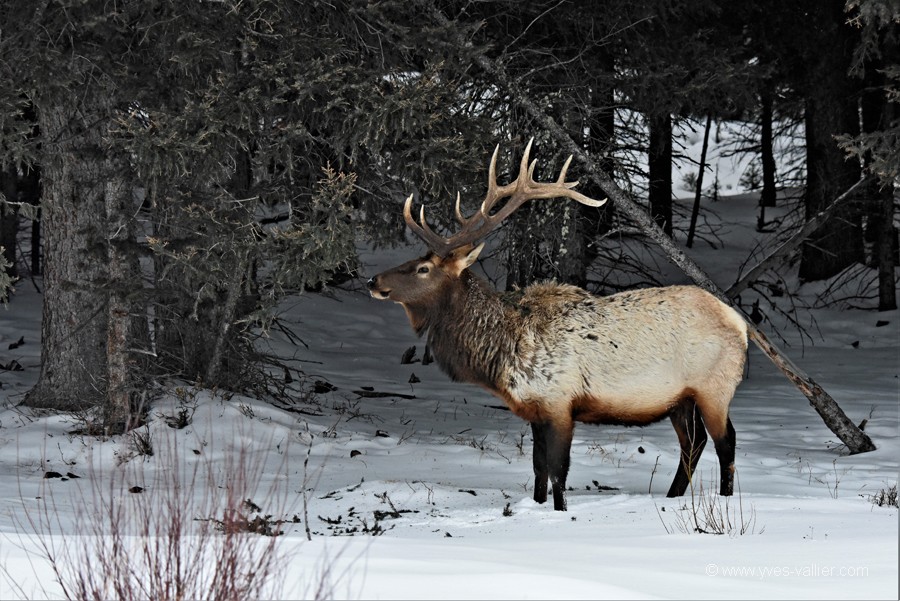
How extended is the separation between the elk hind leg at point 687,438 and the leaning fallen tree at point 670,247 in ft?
5.32

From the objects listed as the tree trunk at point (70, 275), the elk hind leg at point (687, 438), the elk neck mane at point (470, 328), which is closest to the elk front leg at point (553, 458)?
the elk neck mane at point (470, 328)

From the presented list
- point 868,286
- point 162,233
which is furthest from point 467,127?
point 868,286

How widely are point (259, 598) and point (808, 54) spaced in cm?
1415

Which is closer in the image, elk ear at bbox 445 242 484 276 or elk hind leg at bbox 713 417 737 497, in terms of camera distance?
elk hind leg at bbox 713 417 737 497

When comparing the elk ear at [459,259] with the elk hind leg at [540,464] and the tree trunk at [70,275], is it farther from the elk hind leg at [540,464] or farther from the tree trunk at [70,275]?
the tree trunk at [70,275]

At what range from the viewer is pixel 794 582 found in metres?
4.63

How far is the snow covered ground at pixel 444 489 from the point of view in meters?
4.55

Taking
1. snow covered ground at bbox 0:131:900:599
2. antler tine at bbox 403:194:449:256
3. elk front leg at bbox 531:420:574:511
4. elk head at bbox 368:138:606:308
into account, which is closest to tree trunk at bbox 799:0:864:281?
snow covered ground at bbox 0:131:900:599

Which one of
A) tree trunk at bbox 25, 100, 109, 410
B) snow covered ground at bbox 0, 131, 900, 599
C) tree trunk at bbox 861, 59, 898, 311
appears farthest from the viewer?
tree trunk at bbox 861, 59, 898, 311

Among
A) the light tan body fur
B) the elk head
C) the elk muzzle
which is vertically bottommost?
the light tan body fur

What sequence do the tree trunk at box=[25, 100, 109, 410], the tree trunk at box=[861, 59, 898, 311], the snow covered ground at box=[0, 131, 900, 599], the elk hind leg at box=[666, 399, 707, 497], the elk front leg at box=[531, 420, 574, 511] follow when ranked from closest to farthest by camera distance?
the snow covered ground at box=[0, 131, 900, 599] → the elk front leg at box=[531, 420, 574, 511] → the elk hind leg at box=[666, 399, 707, 497] → the tree trunk at box=[25, 100, 109, 410] → the tree trunk at box=[861, 59, 898, 311]

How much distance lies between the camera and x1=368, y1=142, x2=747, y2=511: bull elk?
7535 mm

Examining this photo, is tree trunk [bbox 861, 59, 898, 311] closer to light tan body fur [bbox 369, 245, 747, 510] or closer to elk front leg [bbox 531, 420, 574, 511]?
light tan body fur [bbox 369, 245, 747, 510]

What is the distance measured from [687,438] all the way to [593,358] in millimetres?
1073
